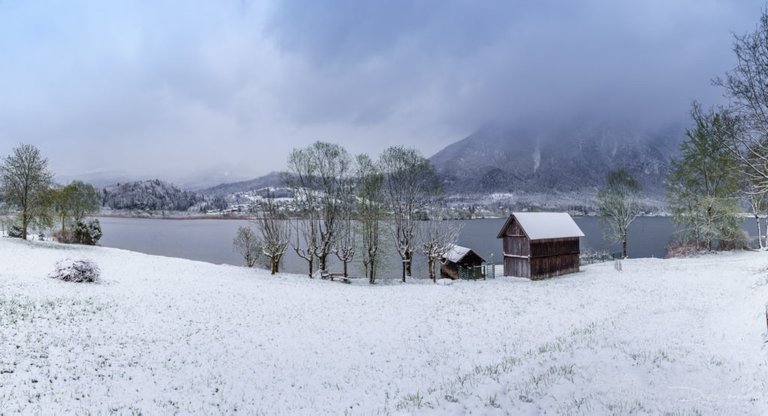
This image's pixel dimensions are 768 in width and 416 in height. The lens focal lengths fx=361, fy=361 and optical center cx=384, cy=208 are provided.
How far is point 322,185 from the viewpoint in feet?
130

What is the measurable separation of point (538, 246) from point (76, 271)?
135ft

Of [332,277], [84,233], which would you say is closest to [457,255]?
[332,277]

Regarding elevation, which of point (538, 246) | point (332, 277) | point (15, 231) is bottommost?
point (332, 277)

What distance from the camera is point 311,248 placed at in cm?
3966

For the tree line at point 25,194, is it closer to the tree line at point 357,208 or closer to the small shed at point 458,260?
the tree line at point 357,208

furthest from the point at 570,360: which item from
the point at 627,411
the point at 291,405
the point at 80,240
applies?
the point at 80,240

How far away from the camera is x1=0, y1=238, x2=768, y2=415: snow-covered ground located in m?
9.77

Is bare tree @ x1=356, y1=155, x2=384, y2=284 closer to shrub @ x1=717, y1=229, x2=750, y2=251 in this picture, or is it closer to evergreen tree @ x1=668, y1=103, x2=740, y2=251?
evergreen tree @ x1=668, y1=103, x2=740, y2=251

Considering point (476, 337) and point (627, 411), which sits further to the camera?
point (476, 337)

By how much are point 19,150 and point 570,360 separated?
185ft

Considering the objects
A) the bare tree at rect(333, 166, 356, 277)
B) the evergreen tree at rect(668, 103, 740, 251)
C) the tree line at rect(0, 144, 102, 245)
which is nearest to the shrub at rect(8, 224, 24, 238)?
the tree line at rect(0, 144, 102, 245)

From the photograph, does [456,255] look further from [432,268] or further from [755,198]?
[755,198]

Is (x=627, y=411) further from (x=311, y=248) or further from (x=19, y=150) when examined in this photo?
(x=19, y=150)

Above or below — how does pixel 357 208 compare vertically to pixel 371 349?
above
